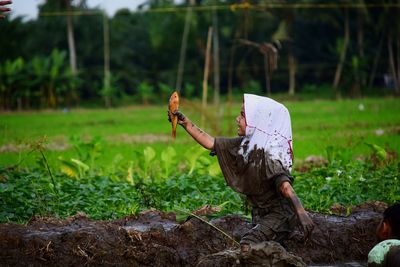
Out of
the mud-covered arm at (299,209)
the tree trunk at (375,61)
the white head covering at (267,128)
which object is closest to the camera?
the mud-covered arm at (299,209)

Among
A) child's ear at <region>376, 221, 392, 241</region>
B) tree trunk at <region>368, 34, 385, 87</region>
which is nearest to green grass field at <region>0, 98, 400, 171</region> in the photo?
child's ear at <region>376, 221, 392, 241</region>

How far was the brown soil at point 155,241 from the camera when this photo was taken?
5.36m

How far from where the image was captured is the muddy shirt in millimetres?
4988

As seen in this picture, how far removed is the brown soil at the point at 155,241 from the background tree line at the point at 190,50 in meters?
25.5

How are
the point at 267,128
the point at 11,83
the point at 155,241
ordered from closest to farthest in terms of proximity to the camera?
the point at 267,128 < the point at 155,241 < the point at 11,83

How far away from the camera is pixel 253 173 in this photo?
5.04 metres

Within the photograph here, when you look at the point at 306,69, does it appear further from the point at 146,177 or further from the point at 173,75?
the point at 146,177

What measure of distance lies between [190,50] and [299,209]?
1433 inches

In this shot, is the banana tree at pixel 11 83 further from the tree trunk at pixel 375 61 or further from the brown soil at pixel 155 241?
the brown soil at pixel 155 241

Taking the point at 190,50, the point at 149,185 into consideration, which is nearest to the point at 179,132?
the point at 149,185

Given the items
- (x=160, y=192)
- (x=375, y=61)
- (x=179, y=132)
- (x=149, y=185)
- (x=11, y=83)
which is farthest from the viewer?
(x=375, y=61)

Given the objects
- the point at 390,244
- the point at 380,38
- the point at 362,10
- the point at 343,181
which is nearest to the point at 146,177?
the point at 343,181

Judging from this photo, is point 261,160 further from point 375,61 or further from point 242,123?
point 375,61

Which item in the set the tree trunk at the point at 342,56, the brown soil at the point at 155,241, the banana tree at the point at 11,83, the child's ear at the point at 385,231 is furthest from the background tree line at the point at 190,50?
the child's ear at the point at 385,231
